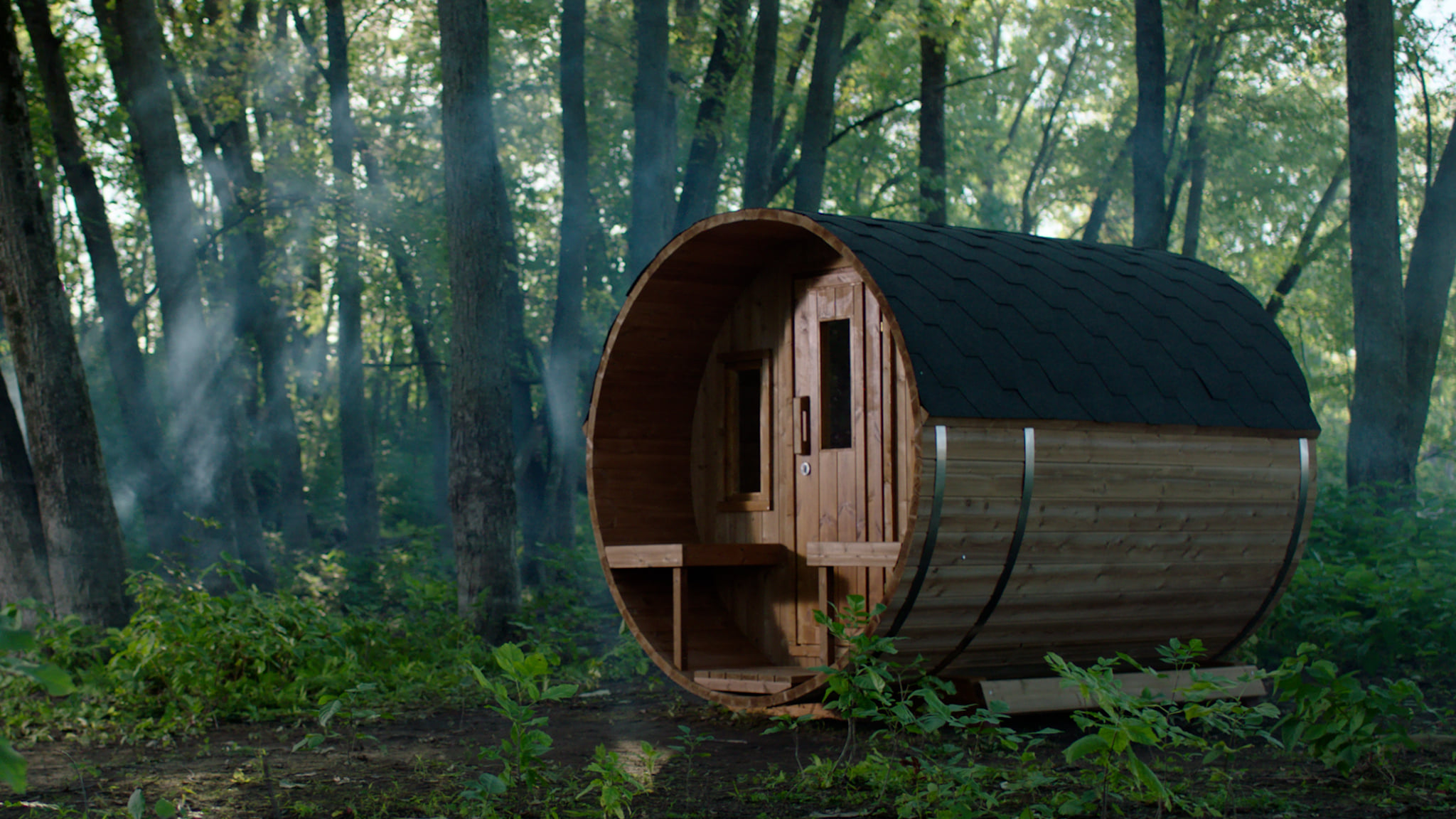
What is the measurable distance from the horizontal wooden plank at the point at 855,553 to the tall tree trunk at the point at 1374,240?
763cm

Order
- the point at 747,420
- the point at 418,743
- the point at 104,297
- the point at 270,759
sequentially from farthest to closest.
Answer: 1. the point at 104,297
2. the point at 747,420
3. the point at 418,743
4. the point at 270,759

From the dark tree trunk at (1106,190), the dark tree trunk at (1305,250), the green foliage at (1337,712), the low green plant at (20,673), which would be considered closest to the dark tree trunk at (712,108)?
the dark tree trunk at (1106,190)

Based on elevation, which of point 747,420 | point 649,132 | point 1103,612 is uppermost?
point 649,132

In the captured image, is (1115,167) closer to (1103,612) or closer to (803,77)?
(803,77)

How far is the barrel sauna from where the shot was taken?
7.14 m

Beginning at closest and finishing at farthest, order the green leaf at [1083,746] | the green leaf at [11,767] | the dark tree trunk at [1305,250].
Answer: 1. the green leaf at [11,767]
2. the green leaf at [1083,746]
3. the dark tree trunk at [1305,250]

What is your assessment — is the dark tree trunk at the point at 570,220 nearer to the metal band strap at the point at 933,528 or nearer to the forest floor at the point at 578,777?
the forest floor at the point at 578,777

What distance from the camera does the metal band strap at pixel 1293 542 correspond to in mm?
8367

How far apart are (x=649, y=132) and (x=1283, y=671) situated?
12.6m

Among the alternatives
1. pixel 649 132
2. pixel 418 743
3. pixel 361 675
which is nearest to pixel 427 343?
pixel 649 132

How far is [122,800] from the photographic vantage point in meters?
5.77

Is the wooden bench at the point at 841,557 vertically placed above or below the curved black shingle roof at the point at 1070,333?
below

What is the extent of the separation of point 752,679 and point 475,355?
4816mm

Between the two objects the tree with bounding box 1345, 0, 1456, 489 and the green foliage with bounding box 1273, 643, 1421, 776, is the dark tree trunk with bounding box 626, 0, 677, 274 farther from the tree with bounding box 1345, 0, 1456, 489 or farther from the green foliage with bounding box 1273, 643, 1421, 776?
the green foliage with bounding box 1273, 643, 1421, 776
